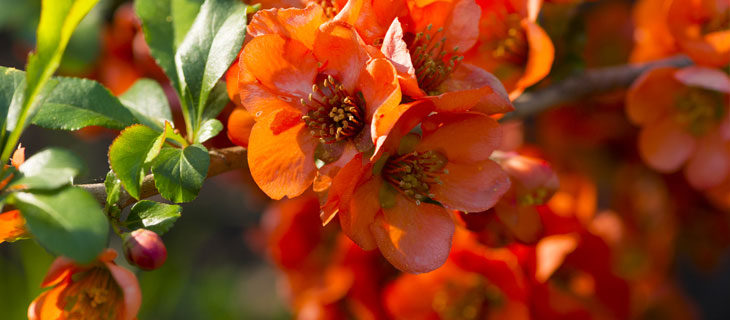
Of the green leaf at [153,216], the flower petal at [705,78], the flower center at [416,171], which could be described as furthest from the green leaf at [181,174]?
the flower petal at [705,78]

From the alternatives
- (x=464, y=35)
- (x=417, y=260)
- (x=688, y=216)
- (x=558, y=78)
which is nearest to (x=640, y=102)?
(x=558, y=78)

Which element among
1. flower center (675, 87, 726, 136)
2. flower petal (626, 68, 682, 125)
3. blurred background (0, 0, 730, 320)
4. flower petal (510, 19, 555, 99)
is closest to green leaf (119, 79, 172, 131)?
blurred background (0, 0, 730, 320)

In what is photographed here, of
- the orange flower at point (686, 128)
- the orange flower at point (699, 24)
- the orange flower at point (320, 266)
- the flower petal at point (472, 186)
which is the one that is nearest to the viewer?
the flower petal at point (472, 186)

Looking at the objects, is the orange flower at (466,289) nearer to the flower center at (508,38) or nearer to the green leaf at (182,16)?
the flower center at (508,38)

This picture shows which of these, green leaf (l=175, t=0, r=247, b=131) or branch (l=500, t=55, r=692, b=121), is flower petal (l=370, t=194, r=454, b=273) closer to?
green leaf (l=175, t=0, r=247, b=131)

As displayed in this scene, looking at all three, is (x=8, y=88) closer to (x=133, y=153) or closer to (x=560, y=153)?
(x=133, y=153)

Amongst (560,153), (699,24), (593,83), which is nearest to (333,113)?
(593,83)

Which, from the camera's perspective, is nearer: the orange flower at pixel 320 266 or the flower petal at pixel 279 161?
the flower petal at pixel 279 161
